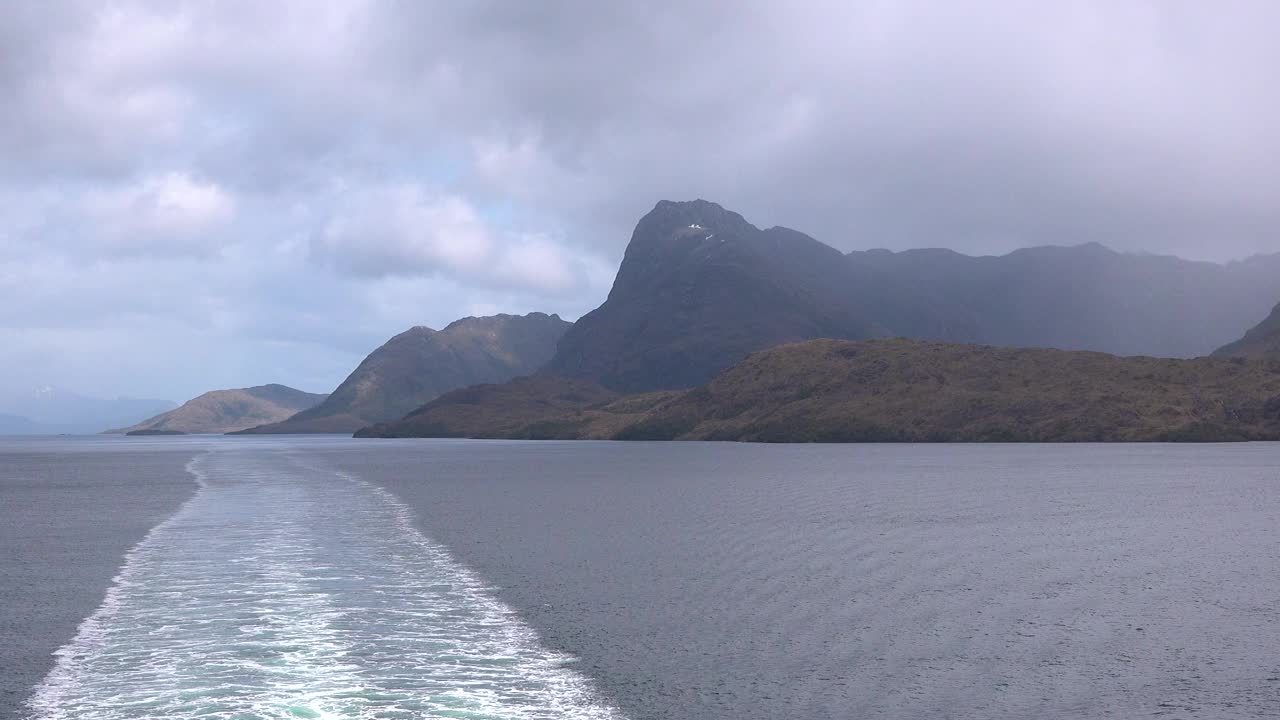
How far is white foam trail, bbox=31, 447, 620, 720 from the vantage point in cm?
1844

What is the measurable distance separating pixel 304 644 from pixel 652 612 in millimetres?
8757

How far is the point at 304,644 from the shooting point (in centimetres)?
2323

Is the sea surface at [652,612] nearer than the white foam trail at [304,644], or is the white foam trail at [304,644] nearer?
the white foam trail at [304,644]

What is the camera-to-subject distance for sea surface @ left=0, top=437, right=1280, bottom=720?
18.8 meters

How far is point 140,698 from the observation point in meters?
18.7

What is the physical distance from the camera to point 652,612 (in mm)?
27562

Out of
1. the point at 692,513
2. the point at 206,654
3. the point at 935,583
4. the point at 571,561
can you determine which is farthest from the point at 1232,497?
the point at 206,654

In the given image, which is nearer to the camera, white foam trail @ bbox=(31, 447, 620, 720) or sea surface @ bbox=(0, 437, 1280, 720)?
white foam trail @ bbox=(31, 447, 620, 720)

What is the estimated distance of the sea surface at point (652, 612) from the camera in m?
18.8

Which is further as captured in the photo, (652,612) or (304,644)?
(652,612)

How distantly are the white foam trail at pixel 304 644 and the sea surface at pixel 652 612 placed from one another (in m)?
0.10

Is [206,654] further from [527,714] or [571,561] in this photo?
[571,561]

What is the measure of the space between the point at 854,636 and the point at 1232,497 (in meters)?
50.7

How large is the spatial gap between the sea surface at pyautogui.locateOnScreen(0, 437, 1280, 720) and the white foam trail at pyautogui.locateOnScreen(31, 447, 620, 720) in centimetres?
10
